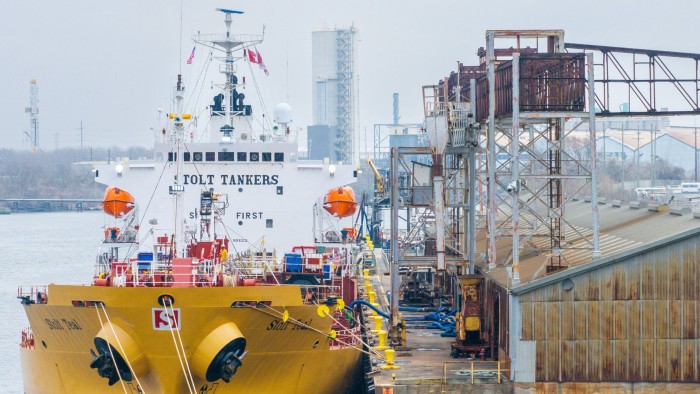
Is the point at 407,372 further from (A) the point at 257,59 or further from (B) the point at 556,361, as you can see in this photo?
(A) the point at 257,59

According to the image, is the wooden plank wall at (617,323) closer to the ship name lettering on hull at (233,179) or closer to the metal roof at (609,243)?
the metal roof at (609,243)

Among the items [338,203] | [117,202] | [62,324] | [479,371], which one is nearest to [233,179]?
[338,203]

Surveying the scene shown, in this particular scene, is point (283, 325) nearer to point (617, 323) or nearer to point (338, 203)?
point (617, 323)

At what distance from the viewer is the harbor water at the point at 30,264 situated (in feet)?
171

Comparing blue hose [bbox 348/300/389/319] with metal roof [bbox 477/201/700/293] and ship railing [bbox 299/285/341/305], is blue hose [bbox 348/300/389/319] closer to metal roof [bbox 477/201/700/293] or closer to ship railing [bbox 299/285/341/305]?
→ ship railing [bbox 299/285/341/305]

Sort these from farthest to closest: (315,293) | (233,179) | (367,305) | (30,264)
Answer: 1. (30,264)
2. (233,179)
3. (367,305)
4. (315,293)

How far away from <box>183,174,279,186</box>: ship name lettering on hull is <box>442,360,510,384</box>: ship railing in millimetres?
12768

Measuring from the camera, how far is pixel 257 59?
158 feet

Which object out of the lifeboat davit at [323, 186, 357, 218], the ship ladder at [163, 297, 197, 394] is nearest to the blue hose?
the lifeboat davit at [323, 186, 357, 218]

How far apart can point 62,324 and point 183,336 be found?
396cm

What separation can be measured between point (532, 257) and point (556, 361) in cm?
686

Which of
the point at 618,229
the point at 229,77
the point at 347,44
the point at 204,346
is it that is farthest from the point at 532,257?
the point at 347,44

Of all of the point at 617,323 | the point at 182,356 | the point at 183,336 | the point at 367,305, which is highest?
the point at 617,323

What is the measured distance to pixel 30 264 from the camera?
85.8m
